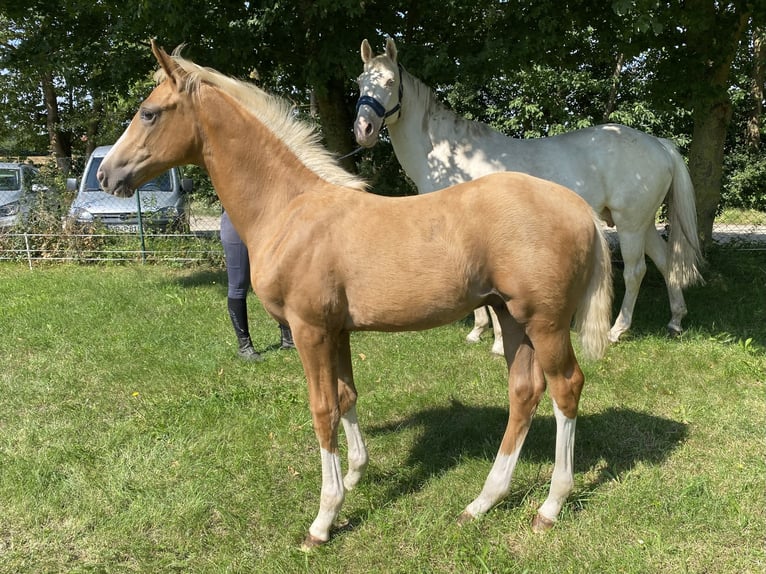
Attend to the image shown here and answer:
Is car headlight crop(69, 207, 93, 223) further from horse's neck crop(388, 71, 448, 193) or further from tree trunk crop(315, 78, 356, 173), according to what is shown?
horse's neck crop(388, 71, 448, 193)

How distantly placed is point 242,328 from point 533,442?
2.91 metres

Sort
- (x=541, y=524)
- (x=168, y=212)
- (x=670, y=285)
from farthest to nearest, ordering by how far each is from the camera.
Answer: (x=168, y=212) → (x=670, y=285) → (x=541, y=524)

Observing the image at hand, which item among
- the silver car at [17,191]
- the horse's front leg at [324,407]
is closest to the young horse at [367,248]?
the horse's front leg at [324,407]

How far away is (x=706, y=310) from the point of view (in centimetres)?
624

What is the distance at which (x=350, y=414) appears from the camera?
3029mm

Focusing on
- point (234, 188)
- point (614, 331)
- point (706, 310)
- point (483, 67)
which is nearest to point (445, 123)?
point (483, 67)

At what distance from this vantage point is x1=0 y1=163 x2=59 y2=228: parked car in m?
9.84

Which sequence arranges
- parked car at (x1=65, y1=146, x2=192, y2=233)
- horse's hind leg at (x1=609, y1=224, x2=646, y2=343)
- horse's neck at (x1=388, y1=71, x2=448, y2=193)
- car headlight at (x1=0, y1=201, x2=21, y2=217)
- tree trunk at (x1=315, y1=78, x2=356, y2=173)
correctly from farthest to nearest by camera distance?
car headlight at (x1=0, y1=201, x2=21, y2=217) < parked car at (x1=65, y1=146, x2=192, y2=233) < tree trunk at (x1=315, y1=78, x2=356, y2=173) < horse's hind leg at (x1=609, y1=224, x2=646, y2=343) < horse's neck at (x1=388, y1=71, x2=448, y2=193)

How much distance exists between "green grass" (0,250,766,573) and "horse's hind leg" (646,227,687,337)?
208 millimetres

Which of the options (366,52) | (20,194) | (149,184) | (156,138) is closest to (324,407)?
(156,138)

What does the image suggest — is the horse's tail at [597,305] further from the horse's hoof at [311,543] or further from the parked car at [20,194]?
the parked car at [20,194]

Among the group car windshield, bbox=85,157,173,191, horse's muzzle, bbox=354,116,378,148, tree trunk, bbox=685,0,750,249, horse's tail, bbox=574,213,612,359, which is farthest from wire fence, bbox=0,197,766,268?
horse's tail, bbox=574,213,612,359

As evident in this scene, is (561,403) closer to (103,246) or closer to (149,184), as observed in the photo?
(103,246)

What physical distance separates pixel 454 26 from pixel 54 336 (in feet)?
20.4
